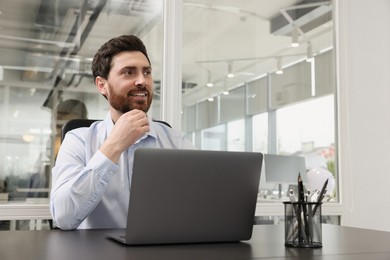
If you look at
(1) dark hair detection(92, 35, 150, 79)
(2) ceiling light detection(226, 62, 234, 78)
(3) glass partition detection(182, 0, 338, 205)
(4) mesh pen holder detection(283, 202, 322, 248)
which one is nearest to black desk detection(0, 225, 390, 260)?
(4) mesh pen holder detection(283, 202, 322, 248)

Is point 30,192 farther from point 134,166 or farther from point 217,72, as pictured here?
point 134,166

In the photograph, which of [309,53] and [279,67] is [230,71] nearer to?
[279,67]

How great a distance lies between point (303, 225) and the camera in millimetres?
1120

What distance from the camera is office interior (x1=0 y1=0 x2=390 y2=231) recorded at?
7.80 feet

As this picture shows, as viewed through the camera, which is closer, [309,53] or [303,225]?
[303,225]

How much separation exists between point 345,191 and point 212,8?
1.43 meters

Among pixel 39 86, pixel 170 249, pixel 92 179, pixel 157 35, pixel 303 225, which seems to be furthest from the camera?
pixel 157 35

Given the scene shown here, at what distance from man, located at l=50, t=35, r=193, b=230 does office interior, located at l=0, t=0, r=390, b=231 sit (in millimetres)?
684

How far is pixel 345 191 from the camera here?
3.05 meters

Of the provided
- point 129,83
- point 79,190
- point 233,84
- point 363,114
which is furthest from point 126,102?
point 363,114

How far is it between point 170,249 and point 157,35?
1.91 metres

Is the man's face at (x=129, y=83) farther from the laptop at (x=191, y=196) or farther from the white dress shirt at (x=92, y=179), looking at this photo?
the laptop at (x=191, y=196)

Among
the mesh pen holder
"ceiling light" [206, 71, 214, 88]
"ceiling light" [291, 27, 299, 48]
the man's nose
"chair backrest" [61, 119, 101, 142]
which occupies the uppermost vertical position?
"ceiling light" [291, 27, 299, 48]

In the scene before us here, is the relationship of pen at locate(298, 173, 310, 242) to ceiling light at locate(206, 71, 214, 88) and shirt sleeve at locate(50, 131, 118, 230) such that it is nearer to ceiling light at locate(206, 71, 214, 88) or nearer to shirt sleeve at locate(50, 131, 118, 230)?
shirt sleeve at locate(50, 131, 118, 230)
